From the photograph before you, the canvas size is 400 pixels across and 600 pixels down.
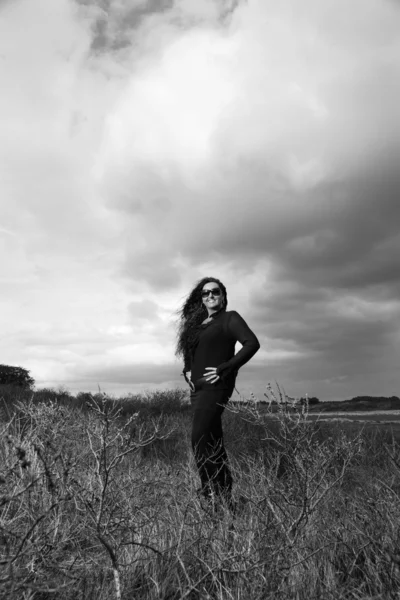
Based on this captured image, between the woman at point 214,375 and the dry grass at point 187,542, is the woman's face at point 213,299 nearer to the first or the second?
the woman at point 214,375

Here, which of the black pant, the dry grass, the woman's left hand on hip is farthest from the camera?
the woman's left hand on hip

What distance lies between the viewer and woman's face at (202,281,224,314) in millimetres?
5414

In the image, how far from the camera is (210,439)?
15.4ft

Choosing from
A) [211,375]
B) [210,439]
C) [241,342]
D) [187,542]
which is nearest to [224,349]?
[241,342]

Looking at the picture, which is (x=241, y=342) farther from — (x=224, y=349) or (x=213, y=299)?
(x=213, y=299)

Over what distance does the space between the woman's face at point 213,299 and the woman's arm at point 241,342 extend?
391 millimetres

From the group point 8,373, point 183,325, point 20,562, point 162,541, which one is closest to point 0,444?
point 183,325

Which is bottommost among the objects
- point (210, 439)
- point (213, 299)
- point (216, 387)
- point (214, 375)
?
point (210, 439)

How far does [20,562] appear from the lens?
260cm

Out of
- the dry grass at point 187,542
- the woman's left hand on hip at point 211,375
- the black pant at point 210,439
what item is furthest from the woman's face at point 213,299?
the dry grass at point 187,542

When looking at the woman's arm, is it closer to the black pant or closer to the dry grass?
the black pant

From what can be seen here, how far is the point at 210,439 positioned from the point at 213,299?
4.83 feet

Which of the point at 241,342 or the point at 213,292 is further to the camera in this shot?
the point at 213,292

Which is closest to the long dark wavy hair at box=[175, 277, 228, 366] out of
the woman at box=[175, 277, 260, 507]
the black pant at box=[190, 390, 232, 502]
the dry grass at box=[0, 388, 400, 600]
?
the woman at box=[175, 277, 260, 507]
